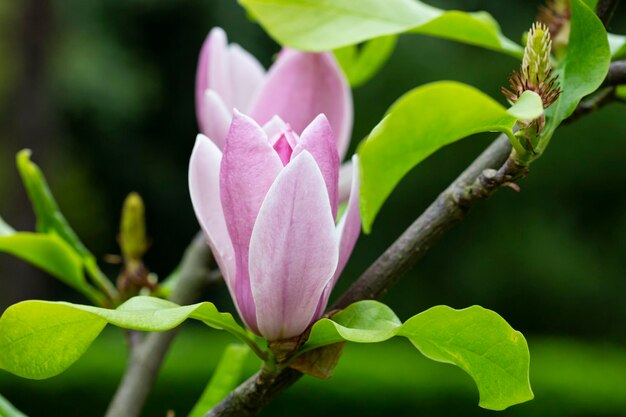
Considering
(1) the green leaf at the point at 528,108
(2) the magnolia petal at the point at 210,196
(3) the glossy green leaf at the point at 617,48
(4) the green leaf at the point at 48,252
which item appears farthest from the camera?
(4) the green leaf at the point at 48,252

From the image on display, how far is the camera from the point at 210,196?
494mm

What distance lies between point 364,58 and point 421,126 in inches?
13.9

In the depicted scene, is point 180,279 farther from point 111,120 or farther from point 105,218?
point 105,218

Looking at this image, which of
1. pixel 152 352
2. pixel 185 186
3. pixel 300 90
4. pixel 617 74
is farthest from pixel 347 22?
pixel 185 186

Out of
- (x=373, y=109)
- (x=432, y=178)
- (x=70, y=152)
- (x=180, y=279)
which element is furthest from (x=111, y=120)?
(x=180, y=279)

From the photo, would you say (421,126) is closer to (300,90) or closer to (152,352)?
(300,90)

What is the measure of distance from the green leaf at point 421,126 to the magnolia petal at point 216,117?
189 mm

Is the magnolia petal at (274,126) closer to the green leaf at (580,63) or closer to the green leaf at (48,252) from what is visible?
the green leaf at (580,63)

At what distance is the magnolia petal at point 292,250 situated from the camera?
44 cm

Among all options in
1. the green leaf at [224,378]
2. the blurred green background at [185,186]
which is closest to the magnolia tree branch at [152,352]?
the green leaf at [224,378]

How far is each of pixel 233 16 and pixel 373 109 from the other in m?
1.55

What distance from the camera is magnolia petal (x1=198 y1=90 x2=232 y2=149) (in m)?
0.63

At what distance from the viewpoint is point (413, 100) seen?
1.27ft

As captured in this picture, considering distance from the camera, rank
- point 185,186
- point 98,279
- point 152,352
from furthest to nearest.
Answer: point 185,186 → point 98,279 → point 152,352
